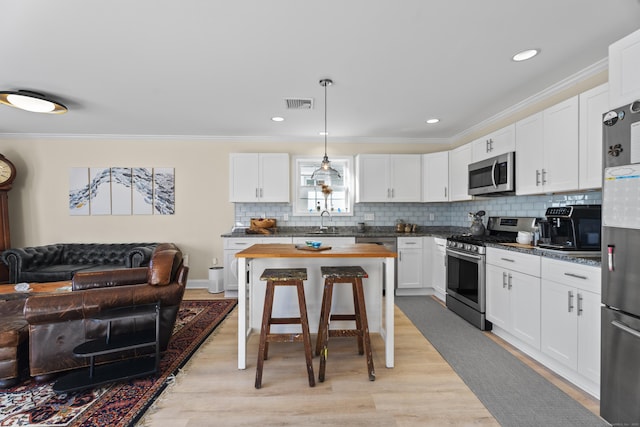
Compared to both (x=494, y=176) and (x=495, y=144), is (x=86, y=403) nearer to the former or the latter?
(x=494, y=176)

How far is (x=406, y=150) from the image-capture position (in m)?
5.02

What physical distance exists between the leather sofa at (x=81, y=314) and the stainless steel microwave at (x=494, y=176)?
3369mm

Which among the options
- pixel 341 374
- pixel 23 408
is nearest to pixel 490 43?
pixel 341 374

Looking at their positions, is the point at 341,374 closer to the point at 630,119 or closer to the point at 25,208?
the point at 630,119

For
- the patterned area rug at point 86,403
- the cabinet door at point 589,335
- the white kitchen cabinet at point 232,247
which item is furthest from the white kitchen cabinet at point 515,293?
the patterned area rug at point 86,403

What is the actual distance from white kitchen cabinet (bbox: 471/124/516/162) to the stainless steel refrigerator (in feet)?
5.04

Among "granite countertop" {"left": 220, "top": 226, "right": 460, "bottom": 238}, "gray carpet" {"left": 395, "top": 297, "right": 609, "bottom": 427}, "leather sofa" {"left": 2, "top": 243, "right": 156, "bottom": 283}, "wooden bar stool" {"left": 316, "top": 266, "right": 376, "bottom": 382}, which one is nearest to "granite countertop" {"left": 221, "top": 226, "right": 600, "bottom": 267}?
"granite countertop" {"left": 220, "top": 226, "right": 460, "bottom": 238}

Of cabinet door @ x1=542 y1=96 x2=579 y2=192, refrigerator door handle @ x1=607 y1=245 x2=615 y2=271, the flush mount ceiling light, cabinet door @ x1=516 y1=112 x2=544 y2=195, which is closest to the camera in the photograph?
refrigerator door handle @ x1=607 y1=245 x2=615 y2=271

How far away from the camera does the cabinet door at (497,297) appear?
277cm

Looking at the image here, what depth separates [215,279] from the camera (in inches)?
178

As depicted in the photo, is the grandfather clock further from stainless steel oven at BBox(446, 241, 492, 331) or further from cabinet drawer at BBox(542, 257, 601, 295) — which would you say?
cabinet drawer at BBox(542, 257, 601, 295)

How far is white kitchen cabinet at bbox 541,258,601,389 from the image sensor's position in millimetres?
1929

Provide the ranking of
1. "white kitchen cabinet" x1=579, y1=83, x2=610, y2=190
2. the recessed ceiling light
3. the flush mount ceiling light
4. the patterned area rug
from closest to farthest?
the patterned area rug
"white kitchen cabinet" x1=579, y1=83, x2=610, y2=190
the recessed ceiling light
the flush mount ceiling light

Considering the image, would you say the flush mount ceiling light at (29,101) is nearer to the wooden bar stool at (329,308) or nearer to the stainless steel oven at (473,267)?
the wooden bar stool at (329,308)
